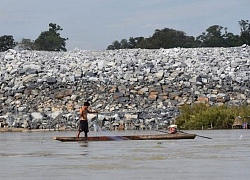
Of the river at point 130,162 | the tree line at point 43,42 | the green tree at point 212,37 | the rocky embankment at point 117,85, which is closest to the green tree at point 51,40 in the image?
the tree line at point 43,42

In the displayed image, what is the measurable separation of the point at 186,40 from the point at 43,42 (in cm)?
1676

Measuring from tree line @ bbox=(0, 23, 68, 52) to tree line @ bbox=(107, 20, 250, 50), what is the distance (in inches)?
232

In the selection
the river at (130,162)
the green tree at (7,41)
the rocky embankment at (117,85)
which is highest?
the green tree at (7,41)

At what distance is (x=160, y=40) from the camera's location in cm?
9225

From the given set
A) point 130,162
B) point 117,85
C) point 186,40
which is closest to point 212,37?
point 186,40

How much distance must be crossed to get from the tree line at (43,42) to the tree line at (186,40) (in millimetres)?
5888

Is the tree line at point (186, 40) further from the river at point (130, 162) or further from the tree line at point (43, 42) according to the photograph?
the river at point (130, 162)

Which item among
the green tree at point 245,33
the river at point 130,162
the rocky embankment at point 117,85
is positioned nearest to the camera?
the river at point 130,162

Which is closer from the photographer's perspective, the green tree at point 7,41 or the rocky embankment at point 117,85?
the rocky embankment at point 117,85

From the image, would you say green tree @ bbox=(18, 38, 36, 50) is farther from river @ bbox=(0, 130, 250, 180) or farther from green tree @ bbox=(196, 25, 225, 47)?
river @ bbox=(0, 130, 250, 180)

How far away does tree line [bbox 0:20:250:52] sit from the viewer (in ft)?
298

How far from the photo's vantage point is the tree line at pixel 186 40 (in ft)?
298

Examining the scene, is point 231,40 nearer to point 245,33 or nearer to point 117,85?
point 245,33

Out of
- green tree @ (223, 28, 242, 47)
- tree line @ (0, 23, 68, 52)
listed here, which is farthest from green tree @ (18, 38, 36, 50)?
green tree @ (223, 28, 242, 47)
